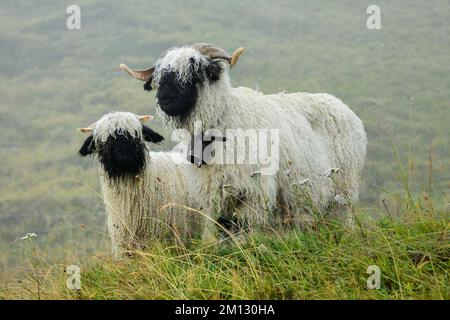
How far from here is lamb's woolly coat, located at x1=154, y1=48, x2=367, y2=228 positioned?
7.57 meters

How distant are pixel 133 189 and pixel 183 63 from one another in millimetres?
2154

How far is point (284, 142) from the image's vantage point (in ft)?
27.1

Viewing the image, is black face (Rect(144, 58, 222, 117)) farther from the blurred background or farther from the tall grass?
the blurred background

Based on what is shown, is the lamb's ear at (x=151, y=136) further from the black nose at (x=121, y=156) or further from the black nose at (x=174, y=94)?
the black nose at (x=174, y=94)

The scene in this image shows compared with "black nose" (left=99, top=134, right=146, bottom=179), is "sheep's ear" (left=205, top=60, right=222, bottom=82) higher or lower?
higher

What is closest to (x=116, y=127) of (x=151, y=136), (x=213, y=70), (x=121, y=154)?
(x=121, y=154)

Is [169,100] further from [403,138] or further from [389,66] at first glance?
[389,66]

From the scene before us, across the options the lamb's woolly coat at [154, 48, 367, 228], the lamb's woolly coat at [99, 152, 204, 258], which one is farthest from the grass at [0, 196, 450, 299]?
the lamb's woolly coat at [99, 152, 204, 258]

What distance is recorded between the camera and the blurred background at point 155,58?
123ft

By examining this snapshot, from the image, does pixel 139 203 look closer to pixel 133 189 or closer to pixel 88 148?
pixel 133 189

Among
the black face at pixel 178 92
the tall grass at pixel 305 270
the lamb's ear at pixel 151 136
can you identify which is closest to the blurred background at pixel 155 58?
the lamb's ear at pixel 151 136

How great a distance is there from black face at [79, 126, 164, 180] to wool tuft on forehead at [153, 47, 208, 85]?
1.17 metres

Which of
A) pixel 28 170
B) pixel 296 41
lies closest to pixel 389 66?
pixel 296 41

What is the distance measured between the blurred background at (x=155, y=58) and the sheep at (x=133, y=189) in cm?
1807
